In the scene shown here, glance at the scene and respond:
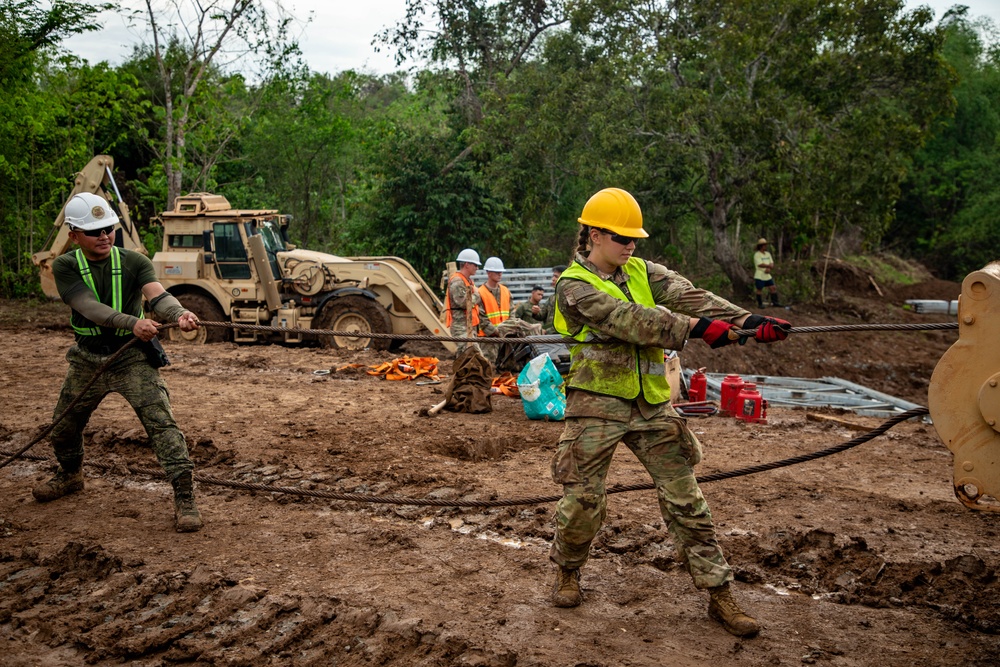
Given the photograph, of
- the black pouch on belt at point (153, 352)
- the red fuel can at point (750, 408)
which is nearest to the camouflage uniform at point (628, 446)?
the black pouch on belt at point (153, 352)

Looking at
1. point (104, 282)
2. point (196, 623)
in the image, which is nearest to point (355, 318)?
point (104, 282)

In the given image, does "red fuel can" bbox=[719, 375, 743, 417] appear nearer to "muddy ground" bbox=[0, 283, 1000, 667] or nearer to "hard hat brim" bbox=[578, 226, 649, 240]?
"muddy ground" bbox=[0, 283, 1000, 667]

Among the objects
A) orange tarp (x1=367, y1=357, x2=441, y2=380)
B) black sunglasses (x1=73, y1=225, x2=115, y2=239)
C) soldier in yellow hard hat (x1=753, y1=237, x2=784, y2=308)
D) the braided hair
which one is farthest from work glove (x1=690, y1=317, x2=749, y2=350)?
soldier in yellow hard hat (x1=753, y1=237, x2=784, y2=308)

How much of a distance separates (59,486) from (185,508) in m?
1.25

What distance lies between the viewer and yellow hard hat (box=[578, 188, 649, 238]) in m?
4.45

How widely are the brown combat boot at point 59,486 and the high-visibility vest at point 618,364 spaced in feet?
13.1

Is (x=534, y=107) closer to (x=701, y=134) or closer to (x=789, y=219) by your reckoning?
(x=701, y=134)

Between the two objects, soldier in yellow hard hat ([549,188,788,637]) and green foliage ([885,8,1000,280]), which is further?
green foliage ([885,8,1000,280])

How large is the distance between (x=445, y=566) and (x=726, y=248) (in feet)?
56.6

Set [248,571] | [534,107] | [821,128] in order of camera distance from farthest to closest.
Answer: [534,107], [821,128], [248,571]

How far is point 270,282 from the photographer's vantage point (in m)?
14.9

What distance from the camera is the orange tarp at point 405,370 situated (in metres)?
12.5

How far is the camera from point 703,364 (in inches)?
663

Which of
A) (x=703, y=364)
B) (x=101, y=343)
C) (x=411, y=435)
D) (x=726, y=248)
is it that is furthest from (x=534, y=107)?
(x=101, y=343)
